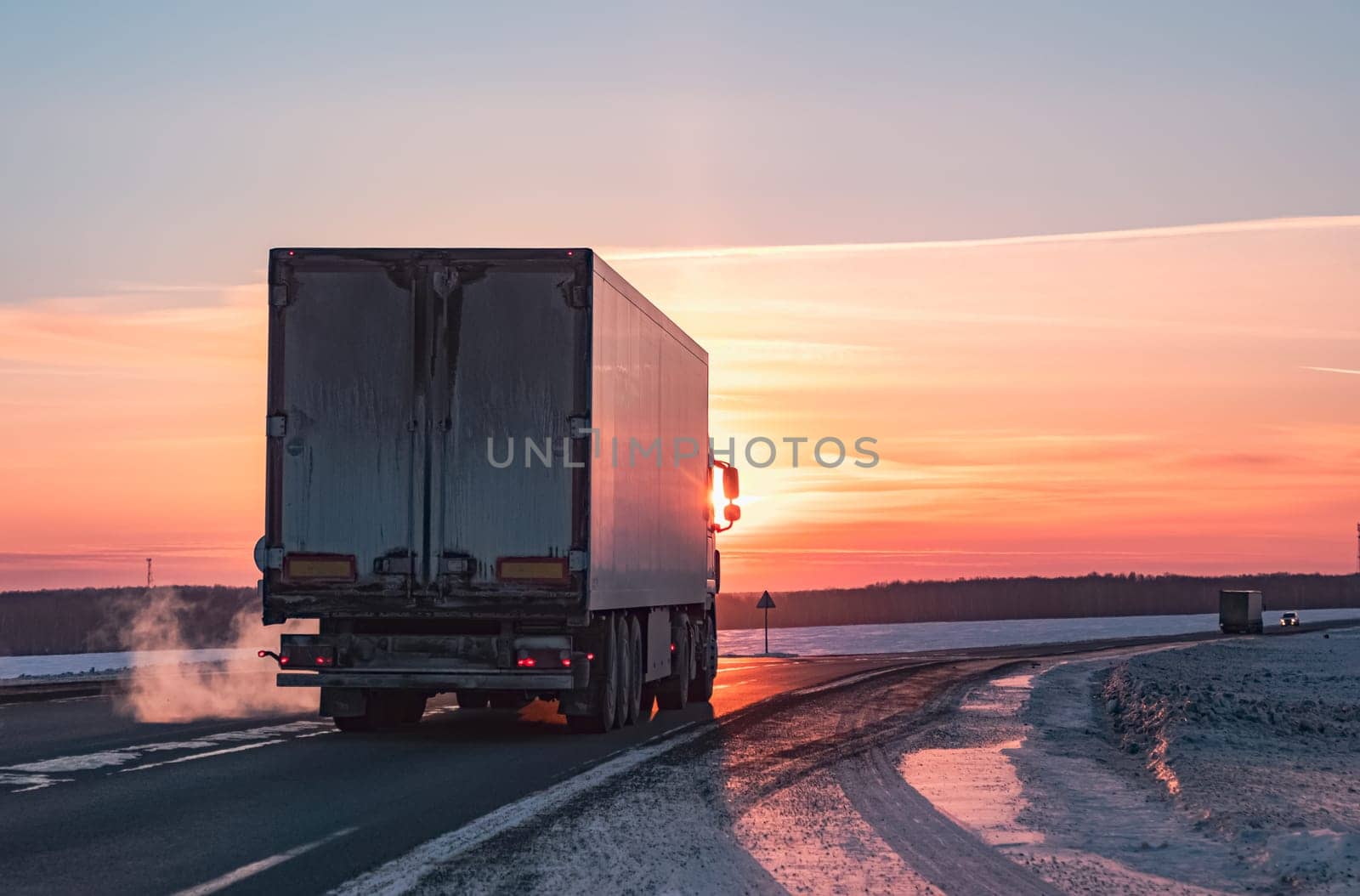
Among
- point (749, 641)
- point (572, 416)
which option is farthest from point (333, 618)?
point (749, 641)

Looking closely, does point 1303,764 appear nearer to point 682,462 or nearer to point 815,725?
point 815,725

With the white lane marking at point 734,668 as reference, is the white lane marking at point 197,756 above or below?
above

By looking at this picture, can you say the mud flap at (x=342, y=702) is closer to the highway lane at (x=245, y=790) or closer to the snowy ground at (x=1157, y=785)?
the highway lane at (x=245, y=790)

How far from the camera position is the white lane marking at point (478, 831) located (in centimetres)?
808

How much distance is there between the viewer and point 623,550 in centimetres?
1727

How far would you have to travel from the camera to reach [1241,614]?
2945 inches

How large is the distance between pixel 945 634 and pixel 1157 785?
65998 mm

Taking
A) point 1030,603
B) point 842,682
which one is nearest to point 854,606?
point 1030,603

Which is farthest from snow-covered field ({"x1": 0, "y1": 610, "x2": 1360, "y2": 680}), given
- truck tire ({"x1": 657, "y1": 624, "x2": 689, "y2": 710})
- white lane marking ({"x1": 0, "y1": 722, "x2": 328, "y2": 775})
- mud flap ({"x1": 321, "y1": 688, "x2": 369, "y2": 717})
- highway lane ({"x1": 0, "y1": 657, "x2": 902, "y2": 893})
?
mud flap ({"x1": 321, "y1": 688, "x2": 369, "y2": 717})

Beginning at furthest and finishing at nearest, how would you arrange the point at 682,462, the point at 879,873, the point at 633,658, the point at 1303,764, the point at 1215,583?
1. the point at 1215,583
2. the point at 682,462
3. the point at 633,658
4. the point at 1303,764
5. the point at 879,873

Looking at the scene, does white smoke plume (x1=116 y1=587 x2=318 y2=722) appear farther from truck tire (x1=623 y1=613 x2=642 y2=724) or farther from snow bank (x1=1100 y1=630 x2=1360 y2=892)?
snow bank (x1=1100 y1=630 x2=1360 y2=892)

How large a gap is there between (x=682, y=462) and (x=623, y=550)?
14.8ft

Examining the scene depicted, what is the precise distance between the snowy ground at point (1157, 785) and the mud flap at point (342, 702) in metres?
5.92

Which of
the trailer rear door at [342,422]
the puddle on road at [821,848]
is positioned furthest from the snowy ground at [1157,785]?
the trailer rear door at [342,422]
